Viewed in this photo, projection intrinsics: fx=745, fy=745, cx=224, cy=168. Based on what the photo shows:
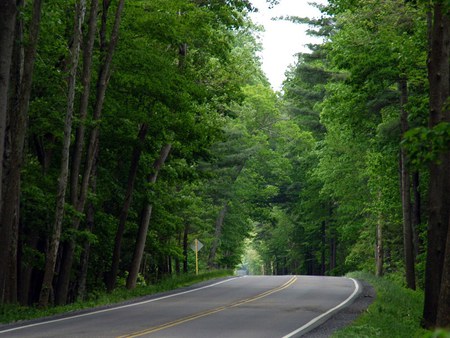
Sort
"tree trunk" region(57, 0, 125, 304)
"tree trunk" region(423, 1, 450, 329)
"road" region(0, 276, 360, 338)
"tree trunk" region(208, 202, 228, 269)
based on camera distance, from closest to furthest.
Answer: "road" region(0, 276, 360, 338), "tree trunk" region(423, 1, 450, 329), "tree trunk" region(57, 0, 125, 304), "tree trunk" region(208, 202, 228, 269)

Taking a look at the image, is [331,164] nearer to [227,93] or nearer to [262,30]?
[262,30]

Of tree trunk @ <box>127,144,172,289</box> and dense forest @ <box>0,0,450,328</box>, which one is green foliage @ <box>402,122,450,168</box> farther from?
tree trunk @ <box>127,144,172,289</box>

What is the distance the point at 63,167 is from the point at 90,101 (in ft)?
17.8

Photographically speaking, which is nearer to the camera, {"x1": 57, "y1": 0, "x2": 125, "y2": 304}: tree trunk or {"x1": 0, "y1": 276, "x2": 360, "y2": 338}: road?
{"x1": 0, "y1": 276, "x2": 360, "y2": 338}: road

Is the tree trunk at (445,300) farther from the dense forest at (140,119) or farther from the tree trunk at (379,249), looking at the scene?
the tree trunk at (379,249)

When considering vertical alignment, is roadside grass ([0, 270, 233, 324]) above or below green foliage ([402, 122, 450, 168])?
below

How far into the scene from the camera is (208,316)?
18.1 m

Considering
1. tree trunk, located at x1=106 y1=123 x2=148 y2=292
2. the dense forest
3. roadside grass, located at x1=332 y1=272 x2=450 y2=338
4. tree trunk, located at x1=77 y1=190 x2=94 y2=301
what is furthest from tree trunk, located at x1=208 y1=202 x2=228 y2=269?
tree trunk, located at x1=77 y1=190 x2=94 y2=301

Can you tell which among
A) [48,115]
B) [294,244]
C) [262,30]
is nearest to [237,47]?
[262,30]

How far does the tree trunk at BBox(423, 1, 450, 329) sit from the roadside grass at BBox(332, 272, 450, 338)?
899mm

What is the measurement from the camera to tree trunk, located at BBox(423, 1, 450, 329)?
16562mm

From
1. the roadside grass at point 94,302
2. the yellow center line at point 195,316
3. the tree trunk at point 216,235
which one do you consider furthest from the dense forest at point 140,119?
the tree trunk at point 216,235

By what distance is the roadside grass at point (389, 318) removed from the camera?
14966mm

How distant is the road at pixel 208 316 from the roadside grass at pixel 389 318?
96 centimetres
